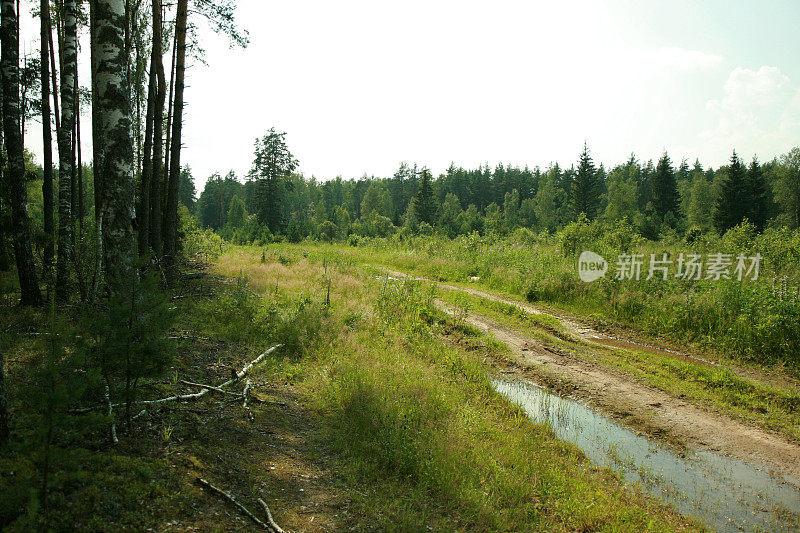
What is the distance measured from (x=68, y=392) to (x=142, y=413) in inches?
66.4

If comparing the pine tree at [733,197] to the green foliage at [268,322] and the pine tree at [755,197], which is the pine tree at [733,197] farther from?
the green foliage at [268,322]

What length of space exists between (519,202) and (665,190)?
28.8 m

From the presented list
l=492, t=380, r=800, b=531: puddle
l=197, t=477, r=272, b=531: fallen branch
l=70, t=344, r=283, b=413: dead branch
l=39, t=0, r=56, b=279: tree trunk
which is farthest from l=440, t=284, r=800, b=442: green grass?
l=39, t=0, r=56, b=279: tree trunk

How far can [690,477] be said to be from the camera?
16.8 ft

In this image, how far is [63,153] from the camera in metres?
9.77

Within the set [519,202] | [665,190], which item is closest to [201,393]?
[665,190]

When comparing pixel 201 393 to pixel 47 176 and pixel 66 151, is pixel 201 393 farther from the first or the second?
pixel 66 151

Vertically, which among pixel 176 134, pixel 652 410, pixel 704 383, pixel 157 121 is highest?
pixel 157 121

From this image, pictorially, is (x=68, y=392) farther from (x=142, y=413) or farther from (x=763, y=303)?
(x=763, y=303)

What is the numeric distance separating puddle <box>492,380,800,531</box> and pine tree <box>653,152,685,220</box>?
2087 inches

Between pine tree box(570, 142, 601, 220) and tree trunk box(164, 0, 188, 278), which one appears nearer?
tree trunk box(164, 0, 188, 278)

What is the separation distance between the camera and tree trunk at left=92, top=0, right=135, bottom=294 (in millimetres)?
5156

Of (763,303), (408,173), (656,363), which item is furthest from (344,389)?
(408,173)

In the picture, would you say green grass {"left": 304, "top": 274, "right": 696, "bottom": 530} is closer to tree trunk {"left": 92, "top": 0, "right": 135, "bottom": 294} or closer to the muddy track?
the muddy track
